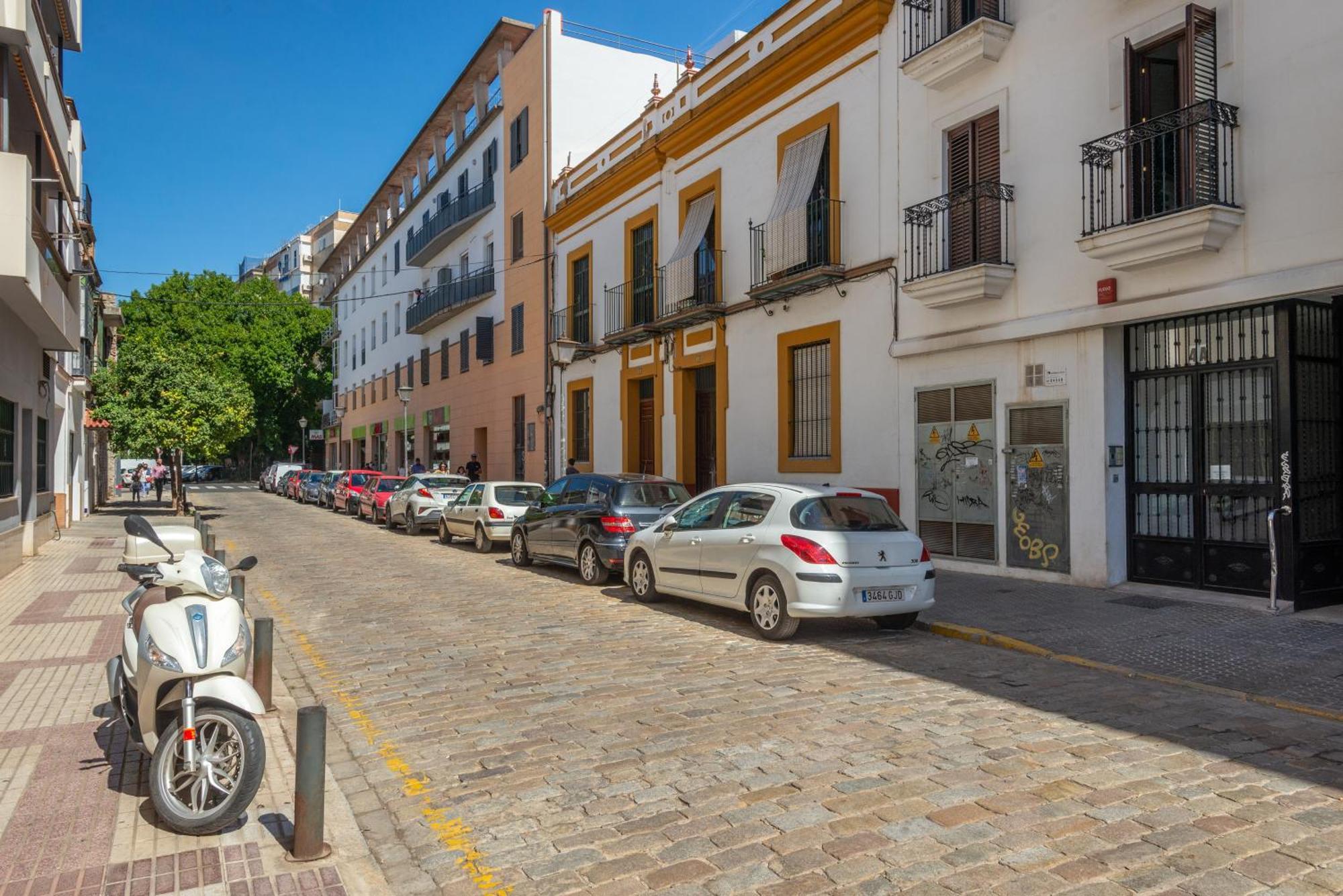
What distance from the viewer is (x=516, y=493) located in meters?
17.7

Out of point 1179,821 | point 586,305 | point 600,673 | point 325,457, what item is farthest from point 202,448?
point 325,457

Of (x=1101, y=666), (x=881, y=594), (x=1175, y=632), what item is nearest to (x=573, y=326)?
(x=881, y=594)

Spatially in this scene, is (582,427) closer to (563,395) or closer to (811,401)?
(563,395)

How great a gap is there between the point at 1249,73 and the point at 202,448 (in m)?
27.6

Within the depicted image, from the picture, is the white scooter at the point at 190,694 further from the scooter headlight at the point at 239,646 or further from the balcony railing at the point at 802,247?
the balcony railing at the point at 802,247

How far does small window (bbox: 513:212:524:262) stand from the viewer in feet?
92.5

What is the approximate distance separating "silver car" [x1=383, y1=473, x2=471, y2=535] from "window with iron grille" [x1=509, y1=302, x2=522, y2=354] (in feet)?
19.3

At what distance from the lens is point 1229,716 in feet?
20.4

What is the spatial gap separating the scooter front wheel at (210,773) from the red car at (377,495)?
20970 mm

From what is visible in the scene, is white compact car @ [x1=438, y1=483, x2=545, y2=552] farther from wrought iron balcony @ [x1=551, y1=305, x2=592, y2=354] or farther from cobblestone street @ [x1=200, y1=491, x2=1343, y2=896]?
cobblestone street @ [x1=200, y1=491, x2=1343, y2=896]

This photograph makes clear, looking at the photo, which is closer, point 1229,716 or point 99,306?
point 1229,716

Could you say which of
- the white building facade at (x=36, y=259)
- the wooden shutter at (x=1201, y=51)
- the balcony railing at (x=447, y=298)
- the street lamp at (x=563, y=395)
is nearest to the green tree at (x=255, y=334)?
the balcony railing at (x=447, y=298)

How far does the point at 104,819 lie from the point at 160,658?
34.3 inches

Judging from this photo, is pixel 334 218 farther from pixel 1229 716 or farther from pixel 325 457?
pixel 1229 716
